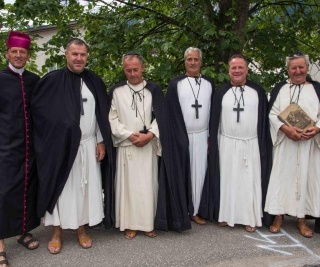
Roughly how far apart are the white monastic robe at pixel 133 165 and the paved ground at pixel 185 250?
0.91ft

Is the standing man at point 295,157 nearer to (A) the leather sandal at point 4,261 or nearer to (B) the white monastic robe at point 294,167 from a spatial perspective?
(B) the white monastic robe at point 294,167

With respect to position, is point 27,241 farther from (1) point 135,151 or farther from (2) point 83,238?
(1) point 135,151

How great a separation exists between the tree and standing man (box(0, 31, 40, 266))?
5.16 feet

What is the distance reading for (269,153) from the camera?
179 inches

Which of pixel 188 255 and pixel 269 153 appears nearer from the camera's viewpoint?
pixel 188 255

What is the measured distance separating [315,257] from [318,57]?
4.04m

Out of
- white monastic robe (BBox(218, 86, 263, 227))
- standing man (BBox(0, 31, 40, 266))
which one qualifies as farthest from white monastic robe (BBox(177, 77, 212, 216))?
standing man (BBox(0, 31, 40, 266))

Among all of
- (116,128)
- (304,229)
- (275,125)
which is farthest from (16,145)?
(304,229)

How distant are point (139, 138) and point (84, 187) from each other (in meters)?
0.78

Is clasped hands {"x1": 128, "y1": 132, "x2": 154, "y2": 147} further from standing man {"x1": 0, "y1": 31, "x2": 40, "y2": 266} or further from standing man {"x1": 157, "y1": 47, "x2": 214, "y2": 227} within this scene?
standing man {"x1": 0, "y1": 31, "x2": 40, "y2": 266}

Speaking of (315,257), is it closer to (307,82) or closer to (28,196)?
(307,82)

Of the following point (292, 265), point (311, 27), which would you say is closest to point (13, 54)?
point (292, 265)

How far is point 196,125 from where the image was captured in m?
4.64

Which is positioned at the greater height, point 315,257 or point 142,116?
point 142,116
